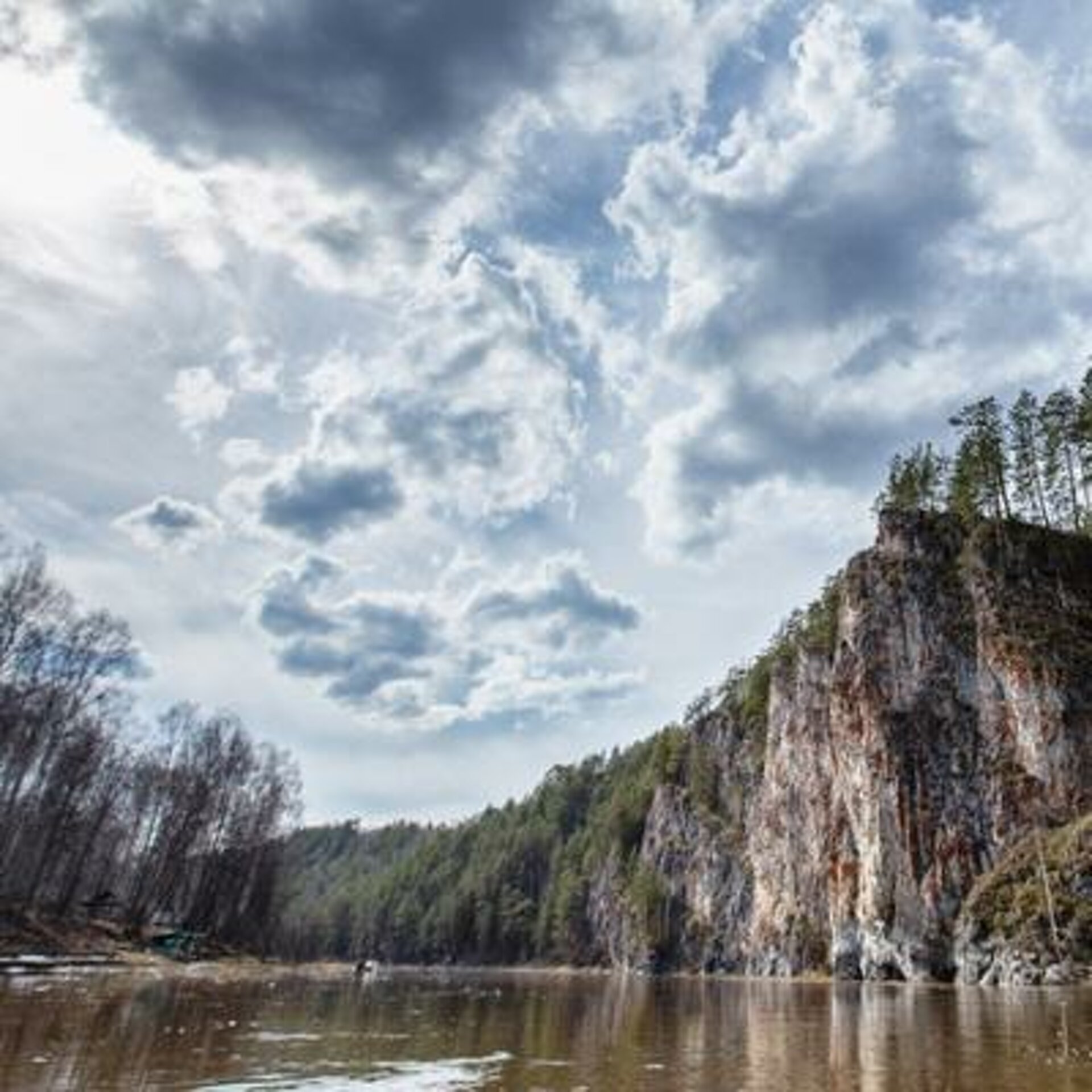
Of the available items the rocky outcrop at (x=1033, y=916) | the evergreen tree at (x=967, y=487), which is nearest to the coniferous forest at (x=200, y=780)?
the evergreen tree at (x=967, y=487)

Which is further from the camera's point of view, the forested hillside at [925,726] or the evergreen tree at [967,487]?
the evergreen tree at [967,487]

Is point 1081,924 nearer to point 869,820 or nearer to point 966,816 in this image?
point 966,816

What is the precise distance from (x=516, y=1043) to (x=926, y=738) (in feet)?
219

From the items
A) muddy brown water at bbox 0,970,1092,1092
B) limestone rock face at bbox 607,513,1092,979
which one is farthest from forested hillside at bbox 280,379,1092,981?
muddy brown water at bbox 0,970,1092,1092

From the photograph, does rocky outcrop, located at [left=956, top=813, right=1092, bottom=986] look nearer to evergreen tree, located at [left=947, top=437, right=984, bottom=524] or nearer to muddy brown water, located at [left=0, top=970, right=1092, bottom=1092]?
muddy brown water, located at [left=0, top=970, right=1092, bottom=1092]

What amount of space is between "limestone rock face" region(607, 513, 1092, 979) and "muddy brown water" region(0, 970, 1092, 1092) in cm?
3266

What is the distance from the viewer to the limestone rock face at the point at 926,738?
7181 centimetres

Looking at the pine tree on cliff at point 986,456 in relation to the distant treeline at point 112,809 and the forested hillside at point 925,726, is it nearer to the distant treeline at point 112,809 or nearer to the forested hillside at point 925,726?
the forested hillside at point 925,726

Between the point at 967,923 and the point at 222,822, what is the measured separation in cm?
6832

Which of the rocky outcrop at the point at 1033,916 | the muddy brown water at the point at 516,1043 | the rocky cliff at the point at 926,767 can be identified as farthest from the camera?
the rocky cliff at the point at 926,767

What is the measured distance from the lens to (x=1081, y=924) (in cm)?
5556

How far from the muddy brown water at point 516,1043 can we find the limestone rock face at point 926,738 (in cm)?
3266

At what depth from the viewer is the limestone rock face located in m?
71.8

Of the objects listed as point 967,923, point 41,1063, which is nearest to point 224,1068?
point 41,1063
